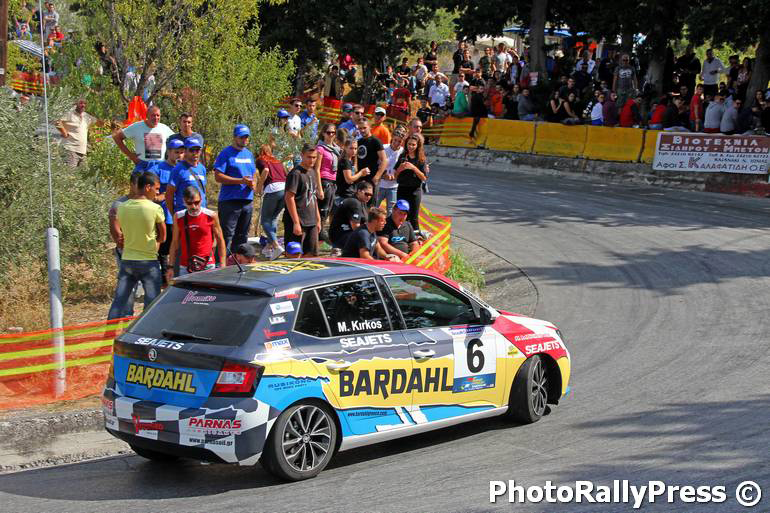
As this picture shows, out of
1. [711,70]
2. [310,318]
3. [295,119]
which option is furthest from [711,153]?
[310,318]

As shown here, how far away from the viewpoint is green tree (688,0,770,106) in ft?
81.4

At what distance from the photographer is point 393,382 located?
8.04 m

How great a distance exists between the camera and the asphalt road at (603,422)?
23.7 feet

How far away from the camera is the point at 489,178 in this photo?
2620cm

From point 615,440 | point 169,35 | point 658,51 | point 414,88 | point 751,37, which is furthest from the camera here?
point 414,88

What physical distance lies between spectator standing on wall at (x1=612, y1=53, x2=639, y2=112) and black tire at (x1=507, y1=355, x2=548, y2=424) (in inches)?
755

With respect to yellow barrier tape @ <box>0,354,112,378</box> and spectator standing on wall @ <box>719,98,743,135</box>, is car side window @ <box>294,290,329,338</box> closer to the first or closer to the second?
yellow barrier tape @ <box>0,354,112,378</box>

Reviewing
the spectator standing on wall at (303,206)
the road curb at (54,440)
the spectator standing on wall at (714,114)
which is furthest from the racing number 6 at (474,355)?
the spectator standing on wall at (714,114)

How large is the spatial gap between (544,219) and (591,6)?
13263 mm

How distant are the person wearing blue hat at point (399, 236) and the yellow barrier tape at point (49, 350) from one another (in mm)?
4724

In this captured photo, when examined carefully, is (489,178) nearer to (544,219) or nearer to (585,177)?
(585,177)

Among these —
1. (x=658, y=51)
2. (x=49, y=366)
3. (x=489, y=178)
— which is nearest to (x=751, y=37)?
(x=658, y=51)

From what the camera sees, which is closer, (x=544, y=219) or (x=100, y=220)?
(x=100, y=220)

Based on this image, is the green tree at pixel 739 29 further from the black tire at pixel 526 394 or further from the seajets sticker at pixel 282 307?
the seajets sticker at pixel 282 307
